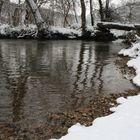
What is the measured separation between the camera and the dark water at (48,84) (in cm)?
710

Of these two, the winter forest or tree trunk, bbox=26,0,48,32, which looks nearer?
the winter forest

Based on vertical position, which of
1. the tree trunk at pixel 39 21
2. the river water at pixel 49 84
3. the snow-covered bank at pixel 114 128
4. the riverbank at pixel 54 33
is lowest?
the snow-covered bank at pixel 114 128

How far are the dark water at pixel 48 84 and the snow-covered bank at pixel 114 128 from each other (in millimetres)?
956

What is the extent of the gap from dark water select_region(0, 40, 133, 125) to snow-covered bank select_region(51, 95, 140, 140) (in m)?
0.96

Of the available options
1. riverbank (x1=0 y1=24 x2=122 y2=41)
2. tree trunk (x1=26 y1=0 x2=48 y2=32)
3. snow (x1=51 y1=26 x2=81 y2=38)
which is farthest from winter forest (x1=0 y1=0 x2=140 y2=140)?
snow (x1=51 y1=26 x2=81 y2=38)

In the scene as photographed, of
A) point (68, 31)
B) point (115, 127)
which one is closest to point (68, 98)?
point (115, 127)

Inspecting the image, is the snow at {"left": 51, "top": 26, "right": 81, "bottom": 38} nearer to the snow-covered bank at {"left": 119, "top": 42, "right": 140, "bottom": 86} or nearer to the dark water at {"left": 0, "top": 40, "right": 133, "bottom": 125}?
the snow-covered bank at {"left": 119, "top": 42, "right": 140, "bottom": 86}

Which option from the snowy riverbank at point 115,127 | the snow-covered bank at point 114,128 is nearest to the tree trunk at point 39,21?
the snowy riverbank at point 115,127

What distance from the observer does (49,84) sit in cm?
951

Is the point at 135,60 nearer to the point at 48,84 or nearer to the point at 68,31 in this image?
the point at 48,84

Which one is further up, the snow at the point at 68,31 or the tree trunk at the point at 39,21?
the tree trunk at the point at 39,21

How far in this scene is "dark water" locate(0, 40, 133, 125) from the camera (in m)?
7.10

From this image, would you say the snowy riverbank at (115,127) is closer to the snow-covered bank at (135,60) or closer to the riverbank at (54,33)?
the snow-covered bank at (135,60)

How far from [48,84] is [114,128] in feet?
13.0
